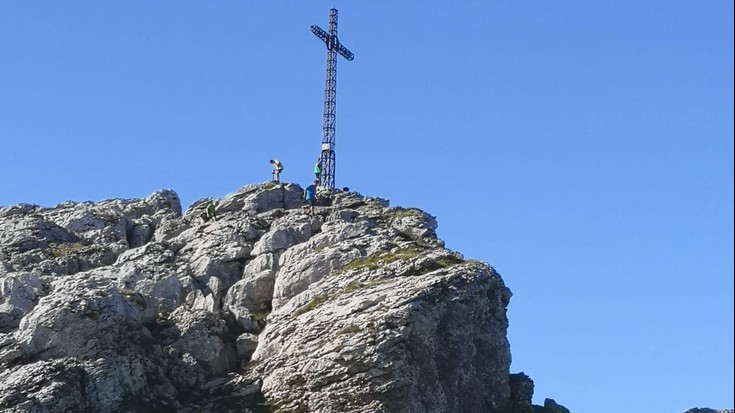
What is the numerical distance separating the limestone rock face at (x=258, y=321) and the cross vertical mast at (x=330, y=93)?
13.5m

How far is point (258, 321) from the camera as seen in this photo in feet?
255

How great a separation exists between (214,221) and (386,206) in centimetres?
1160

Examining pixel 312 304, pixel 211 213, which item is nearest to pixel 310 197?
pixel 211 213

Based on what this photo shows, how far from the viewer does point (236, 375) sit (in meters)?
73.7

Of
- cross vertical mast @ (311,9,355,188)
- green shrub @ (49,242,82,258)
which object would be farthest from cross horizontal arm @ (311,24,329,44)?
green shrub @ (49,242,82,258)

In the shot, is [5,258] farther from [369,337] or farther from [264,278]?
[369,337]

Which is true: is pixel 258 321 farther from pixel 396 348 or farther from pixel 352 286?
pixel 396 348

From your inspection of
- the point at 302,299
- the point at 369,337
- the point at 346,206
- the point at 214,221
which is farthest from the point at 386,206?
the point at 369,337

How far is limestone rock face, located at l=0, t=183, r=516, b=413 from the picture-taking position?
Result: 69.5 metres

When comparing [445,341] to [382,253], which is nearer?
[445,341]

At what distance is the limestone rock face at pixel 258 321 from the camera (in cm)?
6950

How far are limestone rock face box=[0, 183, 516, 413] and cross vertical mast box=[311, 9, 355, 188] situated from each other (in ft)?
44.2

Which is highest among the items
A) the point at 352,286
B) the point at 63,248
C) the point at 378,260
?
the point at 63,248

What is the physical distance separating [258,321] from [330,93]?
1240 inches
